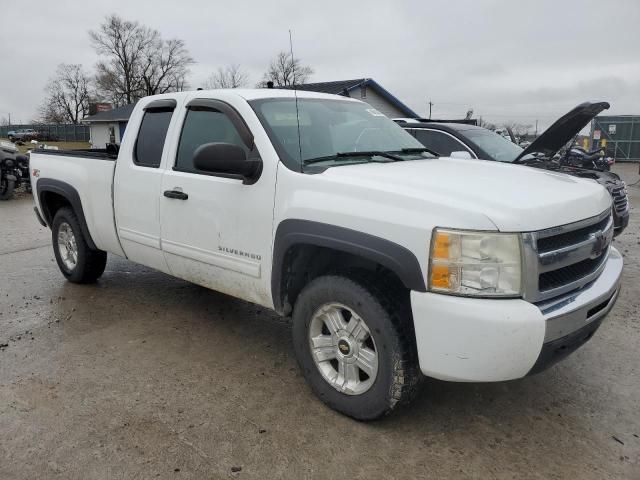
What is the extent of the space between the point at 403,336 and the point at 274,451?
0.91 meters

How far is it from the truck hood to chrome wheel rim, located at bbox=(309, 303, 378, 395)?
28.5 inches

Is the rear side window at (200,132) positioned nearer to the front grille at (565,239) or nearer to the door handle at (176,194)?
the door handle at (176,194)

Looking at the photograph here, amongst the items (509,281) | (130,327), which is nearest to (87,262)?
(130,327)

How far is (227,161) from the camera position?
3.23m

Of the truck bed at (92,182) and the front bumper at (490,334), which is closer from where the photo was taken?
the front bumper at (490,334)

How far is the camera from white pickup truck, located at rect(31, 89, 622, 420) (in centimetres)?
245

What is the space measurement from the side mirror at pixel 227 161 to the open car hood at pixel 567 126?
3.58 m

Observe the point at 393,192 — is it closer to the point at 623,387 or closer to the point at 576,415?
the point at 576,415

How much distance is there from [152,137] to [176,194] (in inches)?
31.5

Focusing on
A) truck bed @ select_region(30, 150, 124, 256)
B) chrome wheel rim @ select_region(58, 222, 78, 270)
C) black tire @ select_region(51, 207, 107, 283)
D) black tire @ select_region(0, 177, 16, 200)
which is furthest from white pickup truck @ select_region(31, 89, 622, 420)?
black tire @ select_region(0, 177, 16, 200)

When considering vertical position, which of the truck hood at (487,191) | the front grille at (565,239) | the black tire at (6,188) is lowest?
the black tire at (6,188)

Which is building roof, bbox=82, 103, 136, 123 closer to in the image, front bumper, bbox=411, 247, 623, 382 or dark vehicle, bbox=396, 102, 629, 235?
dark vehicle, bbox=396, 102, 629, 235

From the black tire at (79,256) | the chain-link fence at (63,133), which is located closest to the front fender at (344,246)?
the black tire at (79,256)

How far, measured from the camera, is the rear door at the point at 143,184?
4.20 meters
